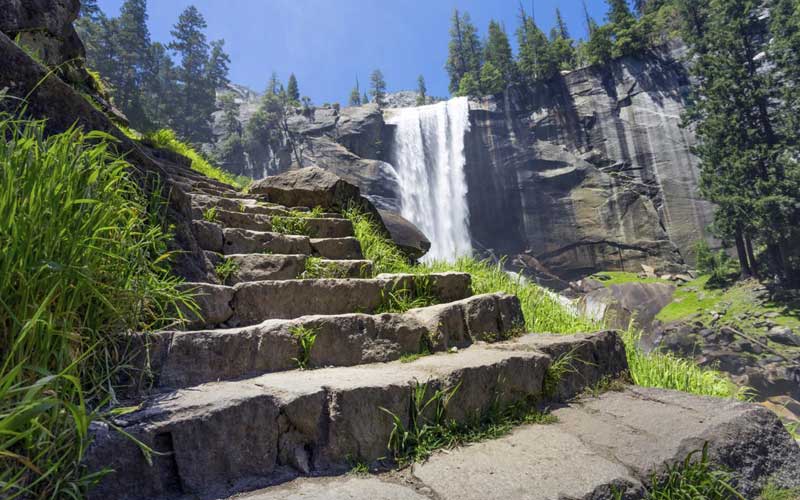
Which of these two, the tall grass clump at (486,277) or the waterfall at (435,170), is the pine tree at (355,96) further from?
the tall grass clump at (486,277)

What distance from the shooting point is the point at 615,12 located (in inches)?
1032

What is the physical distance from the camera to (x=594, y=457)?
1.71 m

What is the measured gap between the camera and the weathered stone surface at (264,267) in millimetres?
3107

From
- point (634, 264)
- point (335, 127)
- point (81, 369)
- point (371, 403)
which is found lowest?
point (634, 264)

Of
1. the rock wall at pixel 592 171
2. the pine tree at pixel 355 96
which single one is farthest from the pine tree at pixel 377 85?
the rock wall at pixel 592 171

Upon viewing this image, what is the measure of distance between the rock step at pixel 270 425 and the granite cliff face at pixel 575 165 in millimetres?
21561

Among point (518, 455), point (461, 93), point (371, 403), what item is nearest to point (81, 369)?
point (371, 403)

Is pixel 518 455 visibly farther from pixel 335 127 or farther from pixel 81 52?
pixel 335 127

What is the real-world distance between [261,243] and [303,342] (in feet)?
5.78

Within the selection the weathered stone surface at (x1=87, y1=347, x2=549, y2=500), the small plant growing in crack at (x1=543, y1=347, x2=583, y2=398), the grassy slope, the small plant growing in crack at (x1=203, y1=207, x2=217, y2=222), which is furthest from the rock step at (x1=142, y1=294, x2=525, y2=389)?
the grassy slope

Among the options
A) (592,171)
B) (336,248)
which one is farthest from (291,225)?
(592,171)

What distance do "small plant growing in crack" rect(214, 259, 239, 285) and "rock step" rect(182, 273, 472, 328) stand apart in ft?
1.71

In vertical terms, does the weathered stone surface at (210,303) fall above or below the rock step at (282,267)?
below

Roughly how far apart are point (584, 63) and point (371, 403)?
36445 millimetres
